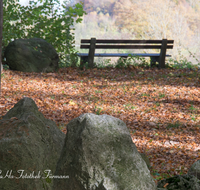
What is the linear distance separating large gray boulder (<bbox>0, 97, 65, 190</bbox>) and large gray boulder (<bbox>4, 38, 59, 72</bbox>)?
7600 mm

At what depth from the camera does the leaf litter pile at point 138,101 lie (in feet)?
15.6

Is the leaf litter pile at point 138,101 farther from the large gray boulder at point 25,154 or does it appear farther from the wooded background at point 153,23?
the wooded background at point 153,23

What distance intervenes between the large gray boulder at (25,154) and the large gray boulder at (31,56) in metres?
7.60

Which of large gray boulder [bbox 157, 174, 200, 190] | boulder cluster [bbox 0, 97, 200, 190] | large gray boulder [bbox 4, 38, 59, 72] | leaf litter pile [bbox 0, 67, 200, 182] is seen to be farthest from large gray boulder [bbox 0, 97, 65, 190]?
large gray boulder [bbox 4, 38, 59, 72]

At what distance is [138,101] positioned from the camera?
759 cm

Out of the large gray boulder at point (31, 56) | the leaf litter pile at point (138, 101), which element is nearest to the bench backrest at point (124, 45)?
the leaf litter pile at point (138, 101)

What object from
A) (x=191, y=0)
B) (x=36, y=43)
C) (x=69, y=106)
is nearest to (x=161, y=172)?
(x=69, y=106)

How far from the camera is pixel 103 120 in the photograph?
7.75 feet

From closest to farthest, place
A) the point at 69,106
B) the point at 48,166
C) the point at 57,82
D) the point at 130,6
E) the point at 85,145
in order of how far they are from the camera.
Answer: the point at 85,145, the point at 48,166, the point at 69,106, the point at 57,82, the point at 130,6

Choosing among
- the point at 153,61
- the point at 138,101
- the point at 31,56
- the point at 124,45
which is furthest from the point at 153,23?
the point at 138,101

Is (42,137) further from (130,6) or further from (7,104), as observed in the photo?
(130,6)

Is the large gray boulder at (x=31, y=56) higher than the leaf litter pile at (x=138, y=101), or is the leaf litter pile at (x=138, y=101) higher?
the large gray boulder at (x=31, y=56)

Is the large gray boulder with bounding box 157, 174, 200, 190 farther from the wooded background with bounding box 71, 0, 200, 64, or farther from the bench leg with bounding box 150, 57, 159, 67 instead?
the wooded background with bounding box 71, 0, 200, 64

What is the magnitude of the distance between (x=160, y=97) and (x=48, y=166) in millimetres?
5874
